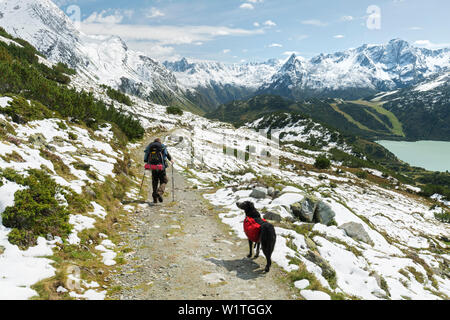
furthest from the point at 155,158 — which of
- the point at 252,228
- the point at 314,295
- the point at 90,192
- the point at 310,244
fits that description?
the point at 314,295

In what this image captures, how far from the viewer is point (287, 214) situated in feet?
49.1

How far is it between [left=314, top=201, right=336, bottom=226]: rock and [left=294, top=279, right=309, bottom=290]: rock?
29.3 ft

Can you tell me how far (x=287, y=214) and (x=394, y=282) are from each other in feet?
19.9

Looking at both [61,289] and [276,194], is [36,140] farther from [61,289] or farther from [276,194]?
[276,194]

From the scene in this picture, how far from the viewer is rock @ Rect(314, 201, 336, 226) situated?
16.3 meters

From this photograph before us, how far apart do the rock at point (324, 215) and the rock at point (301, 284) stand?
8.94 meters

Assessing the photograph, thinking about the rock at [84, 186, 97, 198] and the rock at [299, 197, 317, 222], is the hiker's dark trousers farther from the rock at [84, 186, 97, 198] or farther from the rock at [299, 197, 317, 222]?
the rock at [299, 197, 317, 222]

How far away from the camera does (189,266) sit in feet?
29.1

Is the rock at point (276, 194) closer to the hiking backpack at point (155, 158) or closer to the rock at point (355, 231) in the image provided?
the rock at point (355, 231)

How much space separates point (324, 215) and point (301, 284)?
943 centimetres

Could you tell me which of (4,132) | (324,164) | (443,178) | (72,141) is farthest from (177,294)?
(443,178)

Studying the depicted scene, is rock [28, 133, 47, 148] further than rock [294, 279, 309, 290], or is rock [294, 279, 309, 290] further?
rock [28, 133, 47, 148]

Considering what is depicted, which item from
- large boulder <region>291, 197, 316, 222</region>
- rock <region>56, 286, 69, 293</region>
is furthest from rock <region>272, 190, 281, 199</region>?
rock <region>56, 286, 69, 293</region>

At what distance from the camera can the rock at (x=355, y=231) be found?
1615 centimetres
